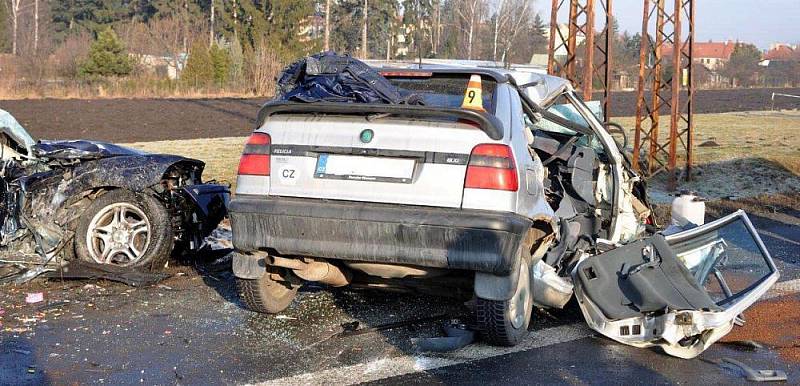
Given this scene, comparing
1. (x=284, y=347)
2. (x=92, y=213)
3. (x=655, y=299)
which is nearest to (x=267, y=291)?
(x=284, y=347)

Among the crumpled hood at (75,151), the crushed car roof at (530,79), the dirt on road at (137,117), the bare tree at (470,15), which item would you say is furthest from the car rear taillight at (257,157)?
the bare tree at (470,15)

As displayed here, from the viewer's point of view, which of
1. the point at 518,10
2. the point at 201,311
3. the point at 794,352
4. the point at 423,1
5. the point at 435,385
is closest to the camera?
the point at 435,385

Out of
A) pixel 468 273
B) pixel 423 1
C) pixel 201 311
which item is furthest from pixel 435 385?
pixel 423 1

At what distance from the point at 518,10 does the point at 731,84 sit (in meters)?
23.8

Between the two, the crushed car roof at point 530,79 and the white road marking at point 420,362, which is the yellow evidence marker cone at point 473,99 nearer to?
the crushed car roof at point 530,79

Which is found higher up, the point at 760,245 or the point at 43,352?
the point at 760,245

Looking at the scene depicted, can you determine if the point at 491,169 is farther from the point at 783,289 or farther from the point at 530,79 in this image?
the point at 783,289

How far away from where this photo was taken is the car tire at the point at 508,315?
16.5ft

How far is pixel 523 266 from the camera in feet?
17.2

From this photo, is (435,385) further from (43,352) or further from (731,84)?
(731,84)

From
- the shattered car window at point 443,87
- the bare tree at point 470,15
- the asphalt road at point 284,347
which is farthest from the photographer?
the bare tree at point 470,15

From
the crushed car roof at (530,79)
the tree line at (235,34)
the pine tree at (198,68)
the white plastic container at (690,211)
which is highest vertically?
the tree line at (235,34)

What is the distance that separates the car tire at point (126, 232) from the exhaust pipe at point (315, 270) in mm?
1971

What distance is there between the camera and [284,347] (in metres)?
5.16
